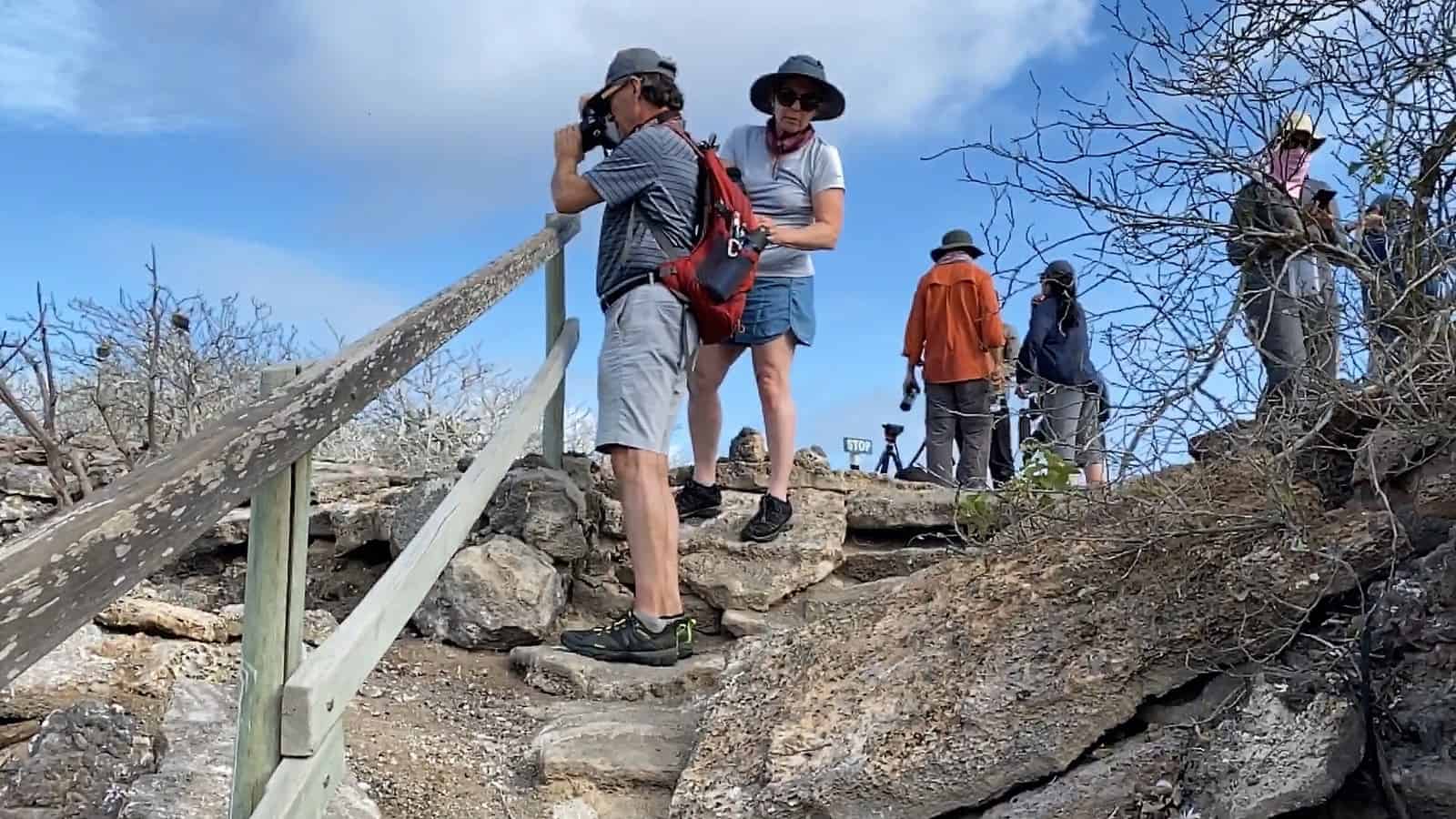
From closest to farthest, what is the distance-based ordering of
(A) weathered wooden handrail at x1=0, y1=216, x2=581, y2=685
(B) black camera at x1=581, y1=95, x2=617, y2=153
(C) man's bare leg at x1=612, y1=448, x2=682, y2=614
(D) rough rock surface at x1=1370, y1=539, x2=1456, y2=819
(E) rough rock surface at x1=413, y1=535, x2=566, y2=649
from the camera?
(A) weathered wooden handrail at x1=0, y1=216, x2=581, y2=685 < (D) rough rock surface at x1=1370, y1=539, x2=1456, y2=819 < (C) man's bare leg at x1=612, y1=448, x2=682, y2=614 < (B) black camera at x1=581, y1=95, x2=617, y2=153 < (E) rough rock surface at x1=413, y1=535, x2=566, y2=649

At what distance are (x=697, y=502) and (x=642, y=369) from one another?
4.31ft

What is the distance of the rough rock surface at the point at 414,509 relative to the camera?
4.79 meters

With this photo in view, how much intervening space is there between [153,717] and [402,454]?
10.8m

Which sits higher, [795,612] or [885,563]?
[885,563]

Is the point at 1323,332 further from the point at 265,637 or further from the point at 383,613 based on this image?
the point at 265,637

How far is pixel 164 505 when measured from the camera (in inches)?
58.4

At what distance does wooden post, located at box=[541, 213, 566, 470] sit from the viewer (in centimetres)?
476

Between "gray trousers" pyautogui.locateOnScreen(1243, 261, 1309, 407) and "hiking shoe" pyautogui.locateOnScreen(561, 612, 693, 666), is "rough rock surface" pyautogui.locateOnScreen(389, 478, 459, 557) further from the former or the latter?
"gray trousers" pyautogui.locateOnScreen(1243, 261, 1309, 407)

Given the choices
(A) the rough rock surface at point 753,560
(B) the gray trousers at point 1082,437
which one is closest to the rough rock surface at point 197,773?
(A) the rough rock surface at point 753,560

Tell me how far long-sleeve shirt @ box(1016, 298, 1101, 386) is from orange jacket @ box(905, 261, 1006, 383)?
0.24 meters

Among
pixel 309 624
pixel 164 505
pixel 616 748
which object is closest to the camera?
pixel 164 505

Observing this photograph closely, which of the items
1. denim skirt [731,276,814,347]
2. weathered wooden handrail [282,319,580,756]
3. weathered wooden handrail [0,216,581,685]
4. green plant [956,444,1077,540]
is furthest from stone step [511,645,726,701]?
weathered wooden handrail [0,216,581,685]

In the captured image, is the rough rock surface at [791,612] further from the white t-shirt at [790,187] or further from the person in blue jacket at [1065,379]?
the white t-shirt at [790,187]

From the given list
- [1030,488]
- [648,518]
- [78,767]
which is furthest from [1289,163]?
[78,767]
